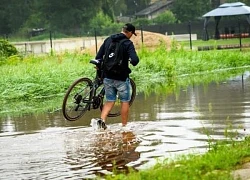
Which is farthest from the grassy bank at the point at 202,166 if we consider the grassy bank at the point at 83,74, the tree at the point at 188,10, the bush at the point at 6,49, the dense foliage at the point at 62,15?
the tree at the point at 188,10

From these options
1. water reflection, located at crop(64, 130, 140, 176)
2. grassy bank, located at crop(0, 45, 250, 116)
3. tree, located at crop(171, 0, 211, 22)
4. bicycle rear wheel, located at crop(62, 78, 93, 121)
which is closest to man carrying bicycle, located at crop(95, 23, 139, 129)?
water reflection, located at crop(64, 130, 140, 176)

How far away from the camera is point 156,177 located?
7422 mm

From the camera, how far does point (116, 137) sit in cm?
1174

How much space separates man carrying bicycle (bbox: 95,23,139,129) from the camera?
1217 centimetres

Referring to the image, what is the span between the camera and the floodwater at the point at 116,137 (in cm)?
941

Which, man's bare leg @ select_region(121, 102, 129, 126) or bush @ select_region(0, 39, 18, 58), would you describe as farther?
bush @ select_region(0, 39, 18, 58)

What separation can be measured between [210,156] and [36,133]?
16.3 ft

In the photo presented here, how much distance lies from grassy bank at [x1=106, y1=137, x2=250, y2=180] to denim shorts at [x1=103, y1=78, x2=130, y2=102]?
140 inches

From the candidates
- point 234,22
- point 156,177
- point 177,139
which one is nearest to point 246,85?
point 177,139

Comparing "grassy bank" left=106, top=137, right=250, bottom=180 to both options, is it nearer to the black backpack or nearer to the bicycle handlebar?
the black backpack

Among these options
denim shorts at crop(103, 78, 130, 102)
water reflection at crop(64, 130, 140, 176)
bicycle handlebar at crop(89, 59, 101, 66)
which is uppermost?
bicycle handlebar at crop(89, 59, 101, 66)

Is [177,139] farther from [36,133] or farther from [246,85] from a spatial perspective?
[246,85]

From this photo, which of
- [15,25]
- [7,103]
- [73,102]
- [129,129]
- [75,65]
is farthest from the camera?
[15,25]

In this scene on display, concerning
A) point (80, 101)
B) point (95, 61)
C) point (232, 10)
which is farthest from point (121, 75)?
point (232, 10)
